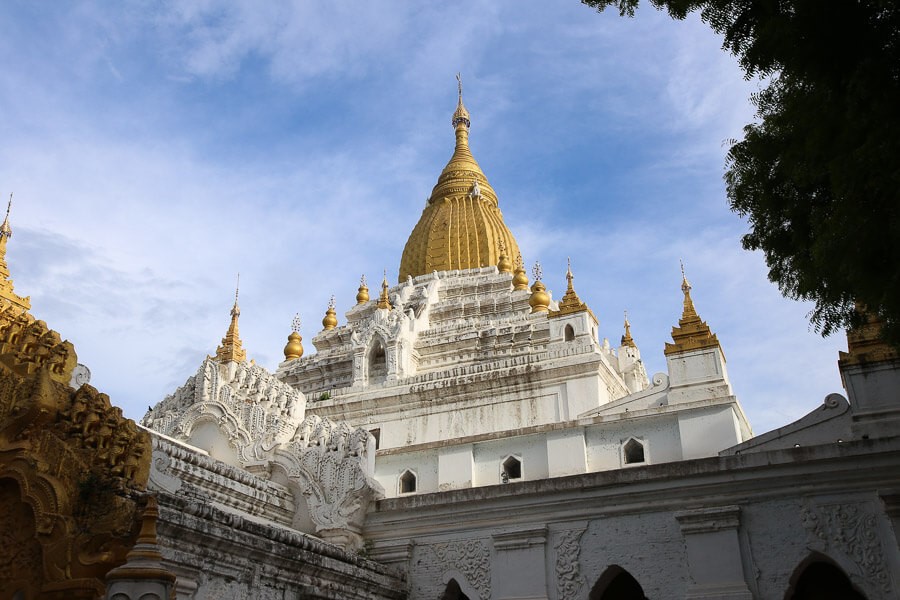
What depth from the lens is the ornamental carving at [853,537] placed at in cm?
1099

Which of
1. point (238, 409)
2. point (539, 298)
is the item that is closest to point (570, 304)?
point (539, 298)

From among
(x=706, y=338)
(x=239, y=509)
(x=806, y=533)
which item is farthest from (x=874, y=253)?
(x=706, y=338)

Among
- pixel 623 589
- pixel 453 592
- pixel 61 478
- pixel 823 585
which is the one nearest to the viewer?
pixel 61 478

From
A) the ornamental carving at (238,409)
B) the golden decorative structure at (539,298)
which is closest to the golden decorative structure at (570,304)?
the golden decorative structure at (539,298)

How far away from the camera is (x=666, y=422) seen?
18.3 metres

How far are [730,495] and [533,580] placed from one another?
10.1 ft

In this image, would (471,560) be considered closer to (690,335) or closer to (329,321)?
(690,335)

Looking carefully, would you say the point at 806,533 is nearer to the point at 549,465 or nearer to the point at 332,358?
the point at 549,465

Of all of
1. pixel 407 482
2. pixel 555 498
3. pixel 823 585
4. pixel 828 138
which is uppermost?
pixel 407 482

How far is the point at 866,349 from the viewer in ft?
42.0

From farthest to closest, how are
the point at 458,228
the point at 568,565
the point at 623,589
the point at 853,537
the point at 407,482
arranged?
the point at 458,228
the point at 407,482
the point at 623,589
the point at 568,565
the point at 853,537

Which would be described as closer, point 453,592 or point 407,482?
point 453,592

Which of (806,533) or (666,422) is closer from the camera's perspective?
(806,533)

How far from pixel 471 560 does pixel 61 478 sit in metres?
7.68
